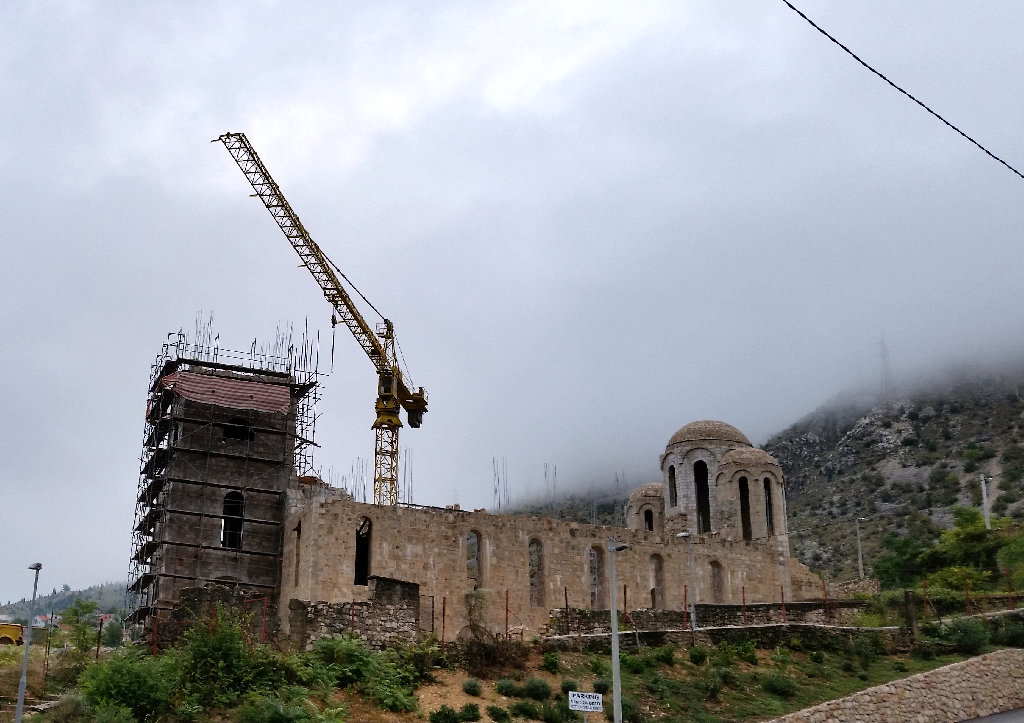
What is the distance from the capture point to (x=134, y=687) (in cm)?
2533

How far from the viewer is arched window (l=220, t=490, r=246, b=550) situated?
4741 cm

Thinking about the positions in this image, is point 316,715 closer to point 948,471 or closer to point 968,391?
point 948,471

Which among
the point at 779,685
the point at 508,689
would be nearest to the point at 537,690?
the point at 508,689

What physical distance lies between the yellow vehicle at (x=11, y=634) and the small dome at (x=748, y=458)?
31.1 metres

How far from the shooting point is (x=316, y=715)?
2431 centimetres

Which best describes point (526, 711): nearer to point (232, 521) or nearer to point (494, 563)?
point (494, 563)

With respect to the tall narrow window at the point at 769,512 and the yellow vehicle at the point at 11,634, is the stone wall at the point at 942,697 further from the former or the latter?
the yellow vehicle at the point at 11,634

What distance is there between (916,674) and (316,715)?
1809 centimetres

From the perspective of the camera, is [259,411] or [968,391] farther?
[968,391]

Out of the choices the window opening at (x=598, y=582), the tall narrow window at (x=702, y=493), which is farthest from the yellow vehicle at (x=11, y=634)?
the tall narrow window at (x=702, y=493)

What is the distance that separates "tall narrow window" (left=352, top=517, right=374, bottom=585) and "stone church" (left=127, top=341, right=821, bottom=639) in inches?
2.6

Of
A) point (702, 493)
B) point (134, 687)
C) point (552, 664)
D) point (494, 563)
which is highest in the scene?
point (702, 493)

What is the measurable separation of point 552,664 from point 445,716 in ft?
17.1

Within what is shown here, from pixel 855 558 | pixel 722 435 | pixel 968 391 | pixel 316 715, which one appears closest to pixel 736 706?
pixel 316 715
